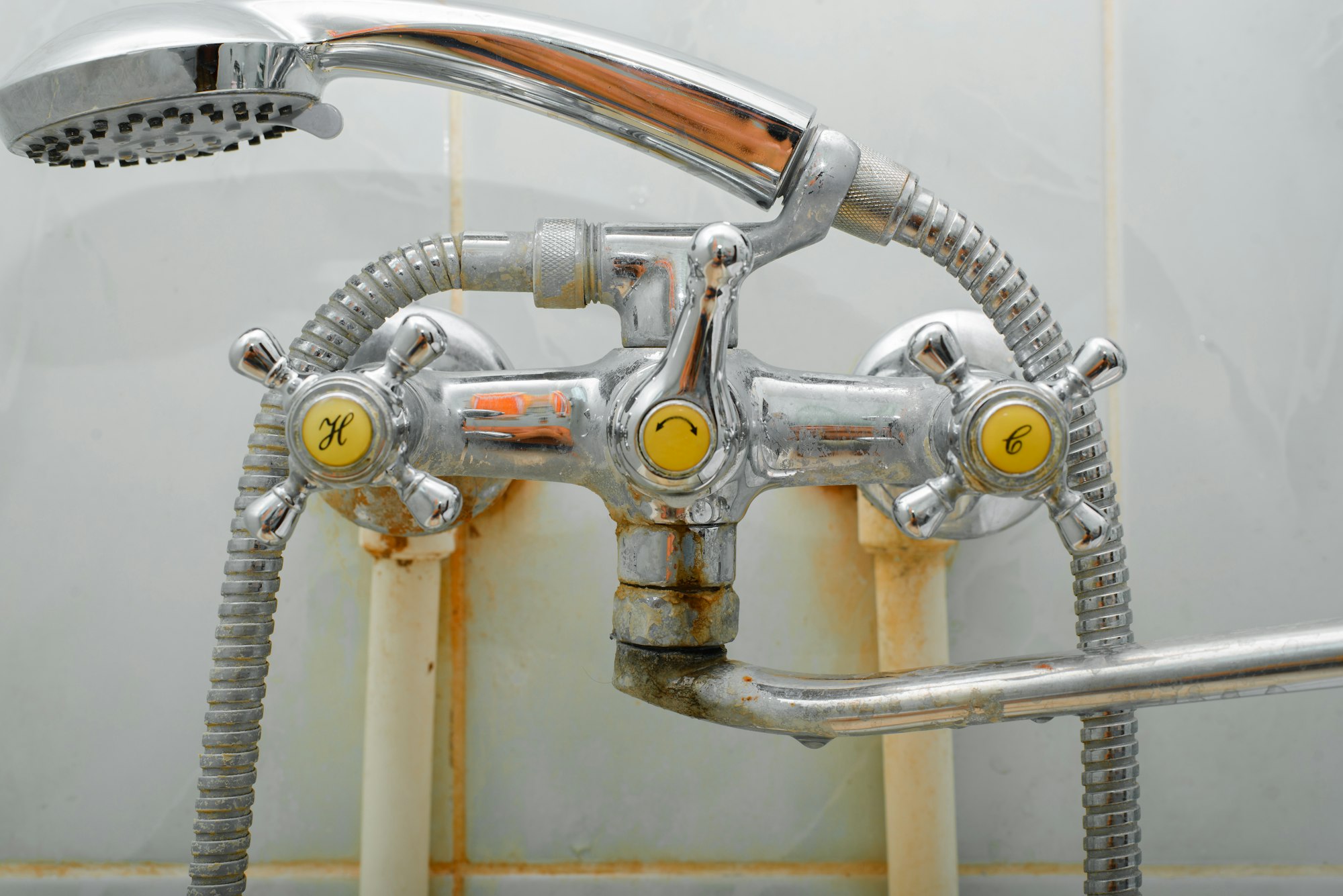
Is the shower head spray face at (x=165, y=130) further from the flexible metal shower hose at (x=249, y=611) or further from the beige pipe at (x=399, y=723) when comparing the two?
the beige pipe at (x=399, y=723)

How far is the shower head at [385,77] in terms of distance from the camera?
0.33 meters

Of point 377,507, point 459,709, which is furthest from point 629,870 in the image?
point 377,507

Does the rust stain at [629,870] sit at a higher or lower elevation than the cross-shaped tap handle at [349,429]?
lower

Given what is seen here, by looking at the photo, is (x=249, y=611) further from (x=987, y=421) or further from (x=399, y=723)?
(x=987, y=421)

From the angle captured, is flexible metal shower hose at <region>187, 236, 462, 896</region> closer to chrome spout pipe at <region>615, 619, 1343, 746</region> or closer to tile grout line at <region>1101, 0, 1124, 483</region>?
chrome spout pipe at <region>615, 619, 1343, 746</region>

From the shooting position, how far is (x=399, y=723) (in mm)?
472

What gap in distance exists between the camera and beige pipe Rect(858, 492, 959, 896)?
1.53ft

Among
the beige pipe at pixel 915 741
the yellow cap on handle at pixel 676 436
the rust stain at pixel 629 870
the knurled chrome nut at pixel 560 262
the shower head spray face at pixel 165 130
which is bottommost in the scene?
the rust stain at pixel 629 870

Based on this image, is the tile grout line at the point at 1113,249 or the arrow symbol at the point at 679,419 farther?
the tile grout line at the point at 1113,249

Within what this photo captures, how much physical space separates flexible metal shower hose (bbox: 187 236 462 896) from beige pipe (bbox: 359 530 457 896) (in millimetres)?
95

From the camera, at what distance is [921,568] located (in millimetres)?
479

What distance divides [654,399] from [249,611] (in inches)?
7.7

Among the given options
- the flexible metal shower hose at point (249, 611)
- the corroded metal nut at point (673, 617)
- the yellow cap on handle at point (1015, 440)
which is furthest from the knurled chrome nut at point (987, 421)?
the flexible metal shower hose at point (249, 611)

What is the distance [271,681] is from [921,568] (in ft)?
1.21
